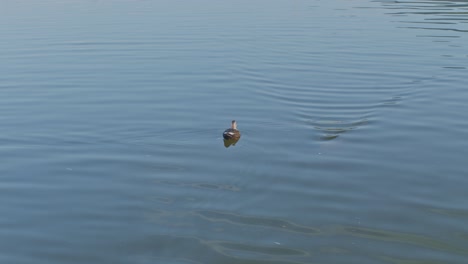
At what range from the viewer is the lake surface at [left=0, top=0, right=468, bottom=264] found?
11086mm

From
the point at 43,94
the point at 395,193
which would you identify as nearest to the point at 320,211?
the point at 395,193

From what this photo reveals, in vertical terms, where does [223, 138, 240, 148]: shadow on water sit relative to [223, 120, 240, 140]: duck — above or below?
below

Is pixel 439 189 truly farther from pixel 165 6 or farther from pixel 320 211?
pixel 165 6

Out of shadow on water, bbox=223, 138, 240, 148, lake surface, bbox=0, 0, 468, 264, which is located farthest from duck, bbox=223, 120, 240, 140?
lake surface, bbox=0, 0, 468, 264

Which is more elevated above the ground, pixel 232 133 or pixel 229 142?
pixel 232 133

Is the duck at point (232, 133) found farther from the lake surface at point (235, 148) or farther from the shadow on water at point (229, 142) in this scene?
the lake surface at point (235, 148)

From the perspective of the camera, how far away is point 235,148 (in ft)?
50.1

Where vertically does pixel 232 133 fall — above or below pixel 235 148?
above

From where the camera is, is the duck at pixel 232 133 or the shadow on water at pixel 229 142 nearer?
the duck at pixel 232 133

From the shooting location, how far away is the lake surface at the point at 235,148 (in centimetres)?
1109

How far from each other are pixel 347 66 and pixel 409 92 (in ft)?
12.6

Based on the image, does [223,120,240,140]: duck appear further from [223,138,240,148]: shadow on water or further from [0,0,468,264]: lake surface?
[0,0,468,264]: lake surface

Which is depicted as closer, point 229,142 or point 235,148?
point 235,148

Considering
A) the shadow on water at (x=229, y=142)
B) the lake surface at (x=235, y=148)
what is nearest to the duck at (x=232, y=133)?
the shadow on water at (x=229, y=142)
